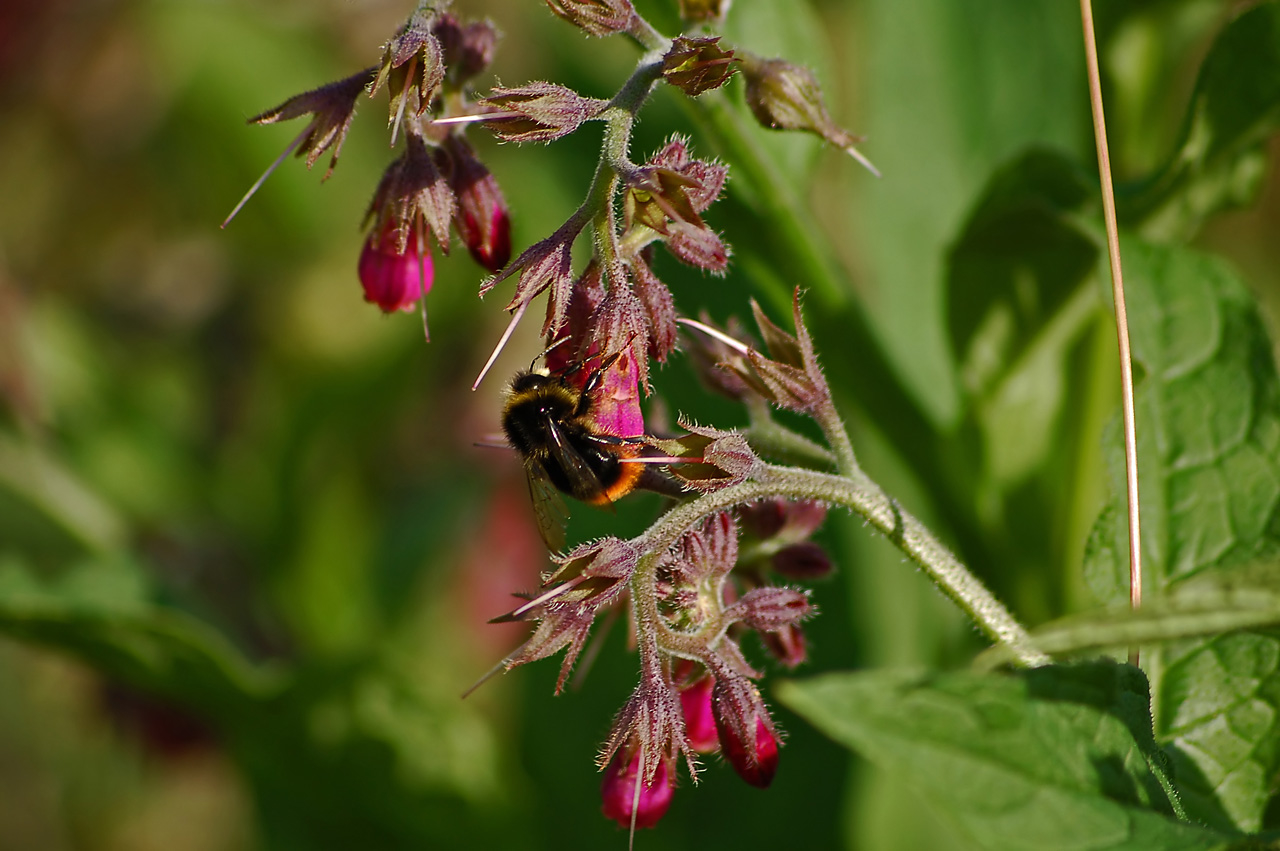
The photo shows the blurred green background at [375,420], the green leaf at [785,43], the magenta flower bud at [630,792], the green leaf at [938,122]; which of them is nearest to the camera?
the magenta flower bud at [630,792]

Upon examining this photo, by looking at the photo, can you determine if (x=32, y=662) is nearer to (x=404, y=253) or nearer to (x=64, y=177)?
(x=64, y=177)

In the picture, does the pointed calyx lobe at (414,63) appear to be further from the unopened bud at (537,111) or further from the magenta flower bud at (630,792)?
the magenta flower bud at (630,792)

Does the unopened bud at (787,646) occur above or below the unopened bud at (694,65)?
below

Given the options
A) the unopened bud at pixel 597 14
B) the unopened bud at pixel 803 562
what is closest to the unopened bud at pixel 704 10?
the unopened bud at pixel 597 14

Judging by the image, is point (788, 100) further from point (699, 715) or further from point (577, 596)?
point (699, 715)

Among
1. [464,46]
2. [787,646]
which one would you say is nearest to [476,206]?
[464,46]

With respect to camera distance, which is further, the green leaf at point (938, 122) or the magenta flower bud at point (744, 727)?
the green leaf at point (938, 122)

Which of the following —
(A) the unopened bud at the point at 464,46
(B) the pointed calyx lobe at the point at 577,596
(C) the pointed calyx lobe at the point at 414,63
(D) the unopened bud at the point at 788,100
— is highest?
(A) the unopened bud at the point at 464,46

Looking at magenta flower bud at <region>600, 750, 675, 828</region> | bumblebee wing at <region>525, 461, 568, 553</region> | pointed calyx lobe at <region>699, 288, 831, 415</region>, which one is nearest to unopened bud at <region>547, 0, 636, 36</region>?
pointed calyx lobe at <region>699, 288, 831, 415</region>

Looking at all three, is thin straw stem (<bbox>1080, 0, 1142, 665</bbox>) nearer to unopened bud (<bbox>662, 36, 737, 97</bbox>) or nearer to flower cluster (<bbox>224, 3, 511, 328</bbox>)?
unopened bud (<bbox>662, 36, 737, 97</bbox>)
